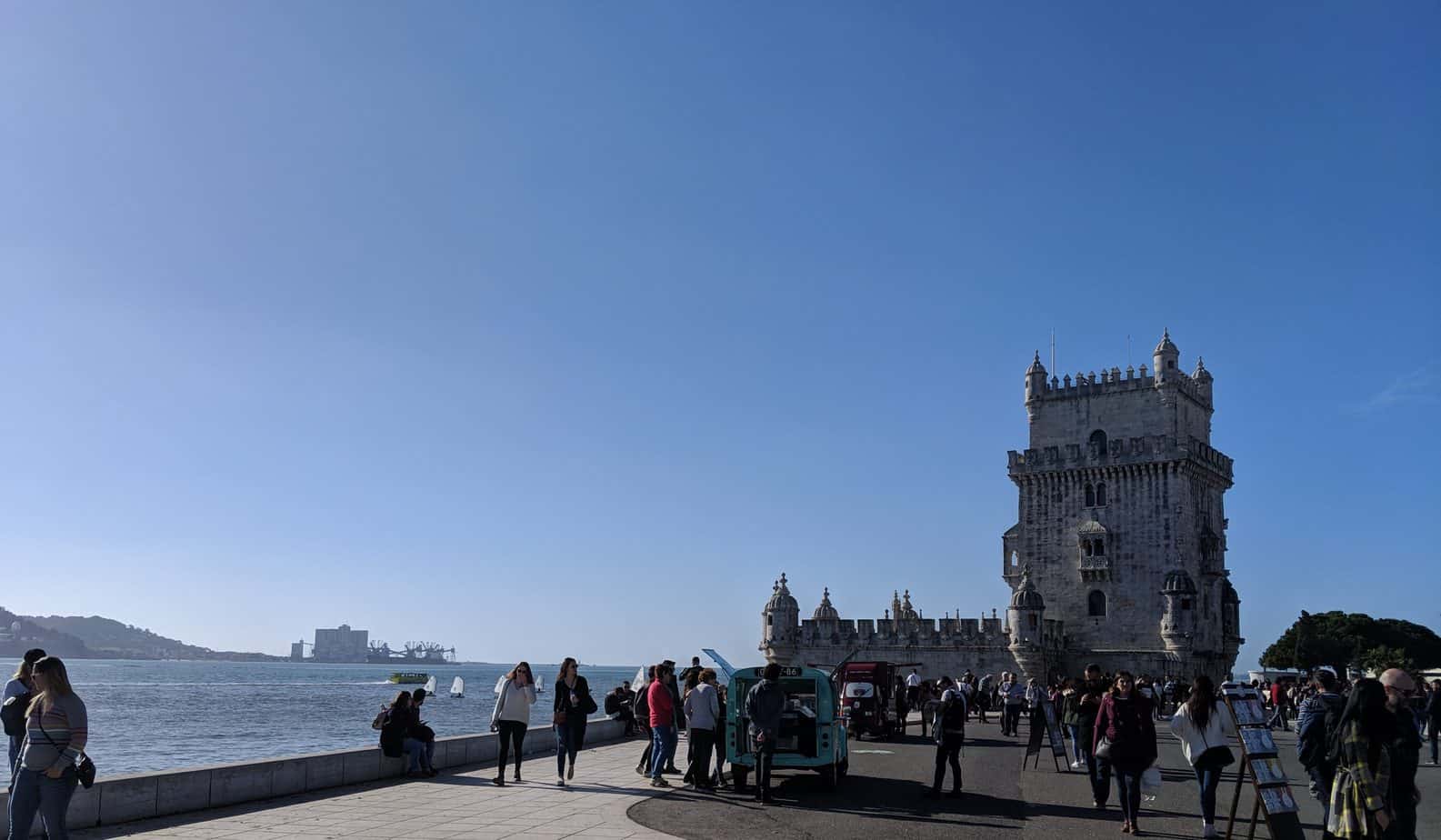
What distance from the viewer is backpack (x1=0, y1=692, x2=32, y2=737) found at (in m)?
10.9

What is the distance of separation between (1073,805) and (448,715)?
61570mm

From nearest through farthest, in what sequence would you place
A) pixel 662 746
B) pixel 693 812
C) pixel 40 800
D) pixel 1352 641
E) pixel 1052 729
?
pixel 40 800 < pixel 693 812 < pixel 662 746 < pixel 1052 729 < pixel 1352 641

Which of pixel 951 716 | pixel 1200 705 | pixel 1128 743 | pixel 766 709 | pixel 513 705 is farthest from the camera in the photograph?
pixel 513 705

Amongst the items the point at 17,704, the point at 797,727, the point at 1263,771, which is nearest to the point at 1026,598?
the point at 797,727

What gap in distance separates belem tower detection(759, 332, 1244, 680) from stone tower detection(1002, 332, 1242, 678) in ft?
0.18

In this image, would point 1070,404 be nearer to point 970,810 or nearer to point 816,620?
point 816,620

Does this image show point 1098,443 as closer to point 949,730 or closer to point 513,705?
point 949,730

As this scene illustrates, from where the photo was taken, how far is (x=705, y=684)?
16.4m

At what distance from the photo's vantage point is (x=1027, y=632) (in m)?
49.1

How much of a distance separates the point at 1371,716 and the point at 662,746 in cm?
1042

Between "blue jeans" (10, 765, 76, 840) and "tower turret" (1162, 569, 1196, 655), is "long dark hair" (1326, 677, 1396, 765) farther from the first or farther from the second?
"tower turret" (1162, 569, 1196, 655)

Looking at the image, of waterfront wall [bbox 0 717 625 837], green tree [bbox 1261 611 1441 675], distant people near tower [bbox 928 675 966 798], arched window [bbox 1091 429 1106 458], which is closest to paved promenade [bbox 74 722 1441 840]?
waterfront wall [bbox 0 717 625 837]

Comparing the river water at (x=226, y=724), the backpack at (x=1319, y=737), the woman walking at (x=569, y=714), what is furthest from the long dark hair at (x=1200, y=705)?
the river water at (x=226, y=724)

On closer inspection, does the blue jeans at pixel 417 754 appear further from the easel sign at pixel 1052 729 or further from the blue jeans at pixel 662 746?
the easel sign at pixel 1052 729
